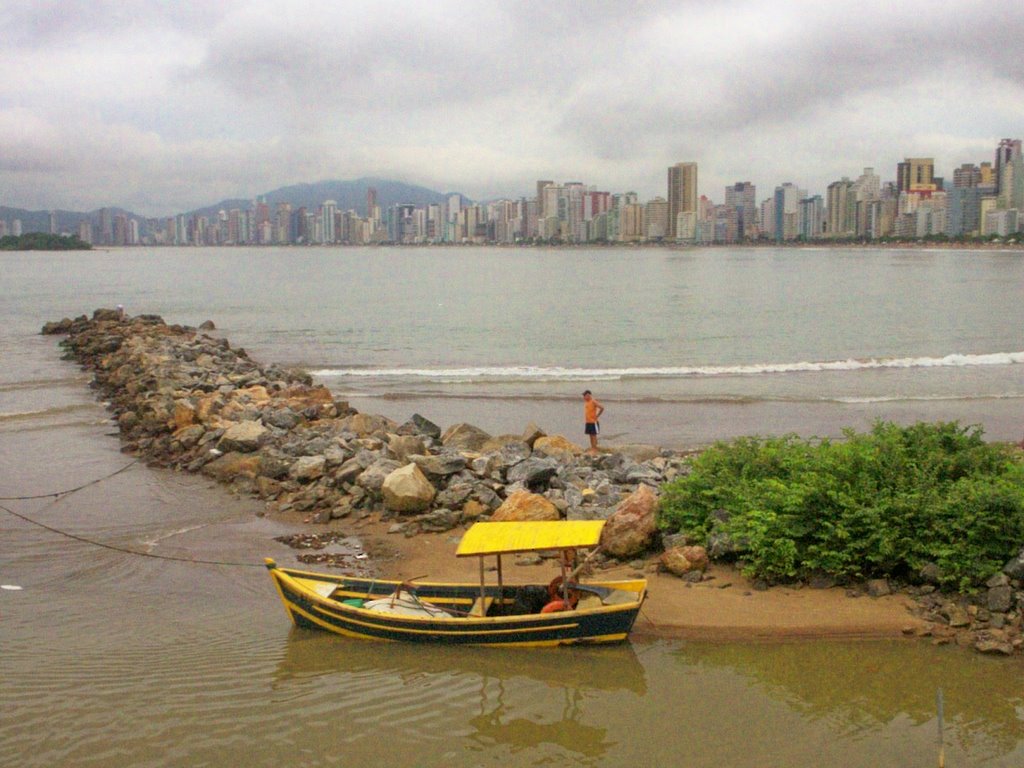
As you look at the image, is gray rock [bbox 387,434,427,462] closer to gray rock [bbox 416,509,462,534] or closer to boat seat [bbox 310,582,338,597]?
gray rock [bbox 416,509,462,534]

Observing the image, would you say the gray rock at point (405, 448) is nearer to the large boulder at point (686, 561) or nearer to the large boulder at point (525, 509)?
the large boulder at point (525, 509)

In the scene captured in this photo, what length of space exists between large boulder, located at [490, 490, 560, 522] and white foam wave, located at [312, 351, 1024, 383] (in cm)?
1920

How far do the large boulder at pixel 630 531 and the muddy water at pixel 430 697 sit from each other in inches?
85.1

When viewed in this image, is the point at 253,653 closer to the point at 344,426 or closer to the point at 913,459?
the point at 913,459

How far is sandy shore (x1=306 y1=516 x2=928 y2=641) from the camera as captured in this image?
9.68 metres

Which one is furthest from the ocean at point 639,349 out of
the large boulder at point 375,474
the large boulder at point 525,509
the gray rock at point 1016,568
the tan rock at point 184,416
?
the large boulder at point 375,474

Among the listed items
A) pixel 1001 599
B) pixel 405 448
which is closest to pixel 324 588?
pixel 405 448

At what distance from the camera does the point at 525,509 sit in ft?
40.8

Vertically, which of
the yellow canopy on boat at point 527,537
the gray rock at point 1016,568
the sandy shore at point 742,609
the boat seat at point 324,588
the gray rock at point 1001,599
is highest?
the yellow canopy on boat at point 527,537

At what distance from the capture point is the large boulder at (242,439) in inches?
685

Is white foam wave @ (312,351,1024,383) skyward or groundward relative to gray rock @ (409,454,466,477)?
groundward

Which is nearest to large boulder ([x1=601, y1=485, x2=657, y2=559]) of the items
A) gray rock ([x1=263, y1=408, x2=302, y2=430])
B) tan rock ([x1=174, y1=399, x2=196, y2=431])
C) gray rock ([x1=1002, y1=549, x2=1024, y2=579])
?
gray rock ([x1=1002, y1=549, x2=1024, y2=579])

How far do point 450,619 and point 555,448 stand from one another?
7.75 metres

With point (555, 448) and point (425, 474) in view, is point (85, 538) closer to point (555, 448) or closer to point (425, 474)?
point (425, 474)
